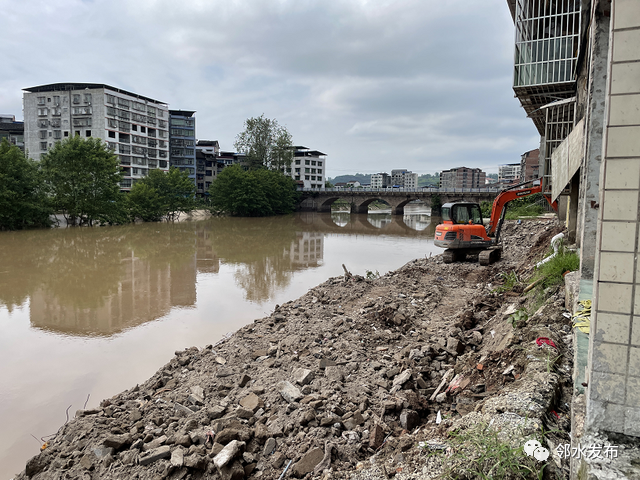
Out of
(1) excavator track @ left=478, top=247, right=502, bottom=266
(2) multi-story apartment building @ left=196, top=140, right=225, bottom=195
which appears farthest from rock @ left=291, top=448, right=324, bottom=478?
(2) multi-story apartment building @ left=196, top=140, right=225, bottom=195

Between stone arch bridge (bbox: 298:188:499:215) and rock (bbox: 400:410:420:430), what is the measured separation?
44.1m

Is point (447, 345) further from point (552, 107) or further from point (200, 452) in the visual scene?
point (552, 107)

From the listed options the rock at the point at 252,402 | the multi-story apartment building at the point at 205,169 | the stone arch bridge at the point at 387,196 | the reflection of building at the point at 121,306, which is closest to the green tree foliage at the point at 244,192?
the stone arch bridge at the point at 387,196

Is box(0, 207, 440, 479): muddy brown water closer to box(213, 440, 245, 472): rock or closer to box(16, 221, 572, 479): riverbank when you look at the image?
box(16, 221, 572, 479): riverbank

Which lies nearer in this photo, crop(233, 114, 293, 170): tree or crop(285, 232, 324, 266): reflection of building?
crop(285, 232, 324, 266): reflection of building

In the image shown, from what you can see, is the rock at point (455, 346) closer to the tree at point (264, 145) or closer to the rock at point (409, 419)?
the rock at point (409, 419)

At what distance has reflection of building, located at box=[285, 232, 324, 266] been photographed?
19.0 m

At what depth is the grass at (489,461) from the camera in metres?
2.31

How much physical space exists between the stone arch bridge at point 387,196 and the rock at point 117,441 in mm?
45015

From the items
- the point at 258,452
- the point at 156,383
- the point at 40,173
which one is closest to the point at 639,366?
the point at 258,452

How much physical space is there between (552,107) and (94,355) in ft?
54.9

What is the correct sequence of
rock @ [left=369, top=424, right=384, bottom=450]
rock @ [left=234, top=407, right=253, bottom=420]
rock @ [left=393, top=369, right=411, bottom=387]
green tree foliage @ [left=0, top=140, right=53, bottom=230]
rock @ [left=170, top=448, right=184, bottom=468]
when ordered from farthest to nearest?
green tree foliage @ [left=0, top=140, right=53, bottom=230], rock @ [left=393, top=369, right=411, bottom=387], rock @ [left=234, top=407, right=253, bottom=420], rock @ [left=369, top=424, right=384, bottom=450], rock @ [left=170, top=448, right=184, bottom=468]

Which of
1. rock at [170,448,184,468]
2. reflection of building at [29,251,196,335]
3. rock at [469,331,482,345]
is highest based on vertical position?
rock at [469,331,482,345]

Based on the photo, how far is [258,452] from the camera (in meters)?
3.71
